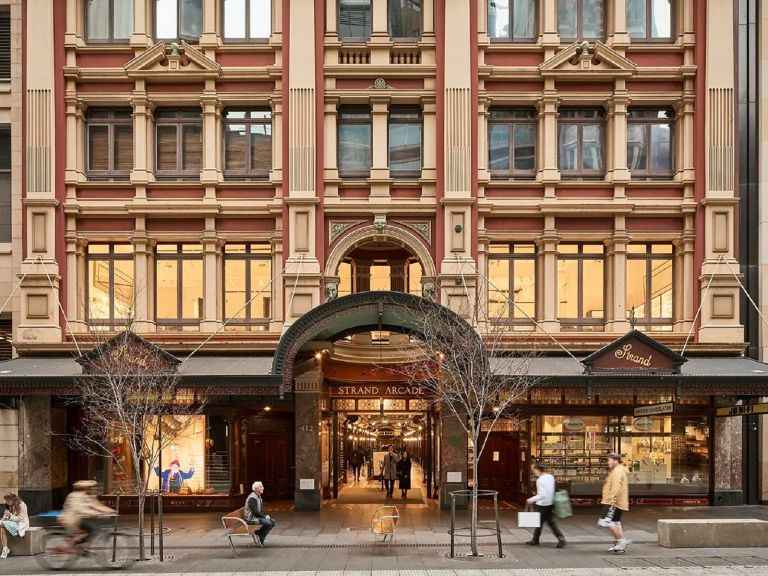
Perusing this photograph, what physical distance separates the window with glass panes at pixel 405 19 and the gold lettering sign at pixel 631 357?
11554mm

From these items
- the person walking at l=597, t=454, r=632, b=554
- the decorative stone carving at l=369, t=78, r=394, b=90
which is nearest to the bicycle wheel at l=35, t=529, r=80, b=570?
the person walking at l=597, t=454, r=632, b=554

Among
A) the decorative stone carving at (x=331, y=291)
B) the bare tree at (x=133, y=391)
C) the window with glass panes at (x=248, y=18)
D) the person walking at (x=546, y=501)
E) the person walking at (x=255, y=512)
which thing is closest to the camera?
the person walking at (x=546, y=501)

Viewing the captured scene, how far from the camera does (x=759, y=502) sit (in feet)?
81.9

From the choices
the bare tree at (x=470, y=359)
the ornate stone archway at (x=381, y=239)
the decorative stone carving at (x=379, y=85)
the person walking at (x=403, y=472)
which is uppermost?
the decorative stone carving at (x=379, y=85)

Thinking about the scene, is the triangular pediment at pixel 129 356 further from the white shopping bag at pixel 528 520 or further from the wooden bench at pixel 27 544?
the white shopping bag at pixel 528 520

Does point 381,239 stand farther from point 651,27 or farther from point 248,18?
point 651,27

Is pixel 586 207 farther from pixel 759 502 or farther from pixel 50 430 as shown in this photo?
pixel 50 430

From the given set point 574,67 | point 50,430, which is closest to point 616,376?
point 574,67

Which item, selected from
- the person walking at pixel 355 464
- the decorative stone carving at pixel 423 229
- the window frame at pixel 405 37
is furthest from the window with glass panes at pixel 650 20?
the person walking at pixel 355 464

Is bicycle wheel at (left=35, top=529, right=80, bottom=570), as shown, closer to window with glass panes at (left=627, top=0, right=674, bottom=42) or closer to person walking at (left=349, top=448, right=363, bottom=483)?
person walking at (left=349, top=448, right=363, bottom=483)

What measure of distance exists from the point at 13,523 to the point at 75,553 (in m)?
2.12

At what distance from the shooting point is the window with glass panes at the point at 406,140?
25734mm

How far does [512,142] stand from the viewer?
84.2 ft

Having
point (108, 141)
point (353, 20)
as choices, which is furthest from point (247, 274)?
point (353, 20)
